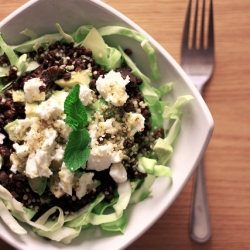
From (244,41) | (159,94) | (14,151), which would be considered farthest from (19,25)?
(244,41)

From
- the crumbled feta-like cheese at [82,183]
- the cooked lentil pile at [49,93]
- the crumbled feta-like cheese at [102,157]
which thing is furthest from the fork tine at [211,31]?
the crumbled feta-like cheese at [82,183]

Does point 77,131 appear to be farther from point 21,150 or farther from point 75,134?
point 21,150

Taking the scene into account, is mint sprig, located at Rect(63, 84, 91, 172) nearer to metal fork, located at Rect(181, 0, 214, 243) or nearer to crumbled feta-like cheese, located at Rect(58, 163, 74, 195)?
crumbled feta-like cheese, located at Rect(58, 163, 74, 195)

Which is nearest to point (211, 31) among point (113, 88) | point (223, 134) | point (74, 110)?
point (223, 134)

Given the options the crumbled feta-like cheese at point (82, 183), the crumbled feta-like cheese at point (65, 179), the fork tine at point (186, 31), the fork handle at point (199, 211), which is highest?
the fork tine at point (186, 31)

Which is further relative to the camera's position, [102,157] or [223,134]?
[223,134]

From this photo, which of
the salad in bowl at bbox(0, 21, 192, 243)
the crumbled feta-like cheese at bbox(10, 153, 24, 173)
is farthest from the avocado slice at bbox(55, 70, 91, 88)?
the crumbled feta-like cheese at bbox(10, 153, 24, 173)

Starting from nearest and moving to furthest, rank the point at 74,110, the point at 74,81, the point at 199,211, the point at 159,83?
the point at 74,110 → the point at 74,81 → the point at 159,83 → the point at 199,211

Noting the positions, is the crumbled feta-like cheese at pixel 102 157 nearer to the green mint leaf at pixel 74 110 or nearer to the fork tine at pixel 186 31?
the green mint leaf at pixel 74 110
